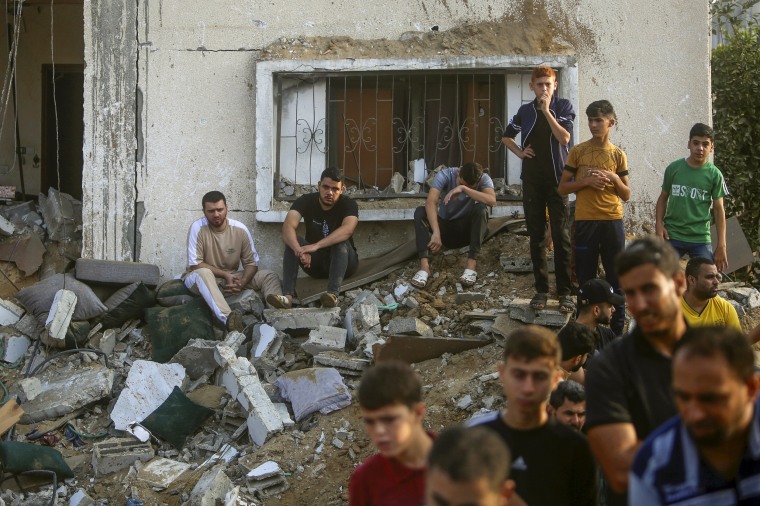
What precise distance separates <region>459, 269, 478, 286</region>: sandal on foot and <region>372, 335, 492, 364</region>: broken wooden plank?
0.95 m

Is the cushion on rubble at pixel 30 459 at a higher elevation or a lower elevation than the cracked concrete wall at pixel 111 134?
lower

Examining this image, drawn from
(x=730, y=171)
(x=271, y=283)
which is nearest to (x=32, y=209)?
(x=271, y=283)

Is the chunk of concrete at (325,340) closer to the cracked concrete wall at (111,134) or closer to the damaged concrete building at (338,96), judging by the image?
the damaged concrete building at (338,96)

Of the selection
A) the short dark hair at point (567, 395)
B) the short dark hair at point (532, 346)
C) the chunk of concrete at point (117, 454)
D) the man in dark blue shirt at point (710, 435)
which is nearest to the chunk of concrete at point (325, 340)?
the chunk of concrete at point (117, 454)

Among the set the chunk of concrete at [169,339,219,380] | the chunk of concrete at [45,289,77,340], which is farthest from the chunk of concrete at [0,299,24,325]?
the chunk of concrete at [169,339,219,380]

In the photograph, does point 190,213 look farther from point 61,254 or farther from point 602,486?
point 602,486

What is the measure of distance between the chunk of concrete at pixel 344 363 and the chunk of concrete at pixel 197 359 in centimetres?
91

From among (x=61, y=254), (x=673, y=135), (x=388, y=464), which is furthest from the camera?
(x=61, y=254)

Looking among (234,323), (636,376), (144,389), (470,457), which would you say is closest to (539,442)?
(636,376)

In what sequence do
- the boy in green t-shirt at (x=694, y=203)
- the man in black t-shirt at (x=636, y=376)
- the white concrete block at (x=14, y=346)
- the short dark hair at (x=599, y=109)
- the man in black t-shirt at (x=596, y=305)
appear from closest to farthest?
the man in black t-shirt at (x=636, y=376) < the man in black t-shirt at (x=596, y=305) < the short dark hair at (x=599, y=109) < the boy in green t-shirt at (x=694, y=203) < the white concrete block at (x=14, y=346)

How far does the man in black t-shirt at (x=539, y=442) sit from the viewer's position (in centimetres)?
328

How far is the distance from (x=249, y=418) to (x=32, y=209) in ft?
17.9

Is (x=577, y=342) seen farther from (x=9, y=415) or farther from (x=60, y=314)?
(x=60, y=314)

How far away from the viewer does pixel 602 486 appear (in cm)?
391
